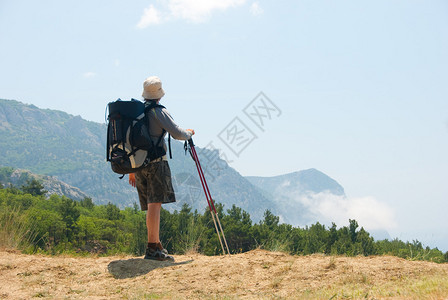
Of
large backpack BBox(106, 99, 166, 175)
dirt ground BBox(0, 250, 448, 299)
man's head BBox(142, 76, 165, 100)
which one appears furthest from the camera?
man's head BBox(142, 76, 165, 100)

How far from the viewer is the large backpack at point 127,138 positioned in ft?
18.9

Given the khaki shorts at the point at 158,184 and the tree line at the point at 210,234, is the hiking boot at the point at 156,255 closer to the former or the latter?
the khaki shorts at the point at 158,184

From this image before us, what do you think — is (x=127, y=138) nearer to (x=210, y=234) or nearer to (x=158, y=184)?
(x=158, y=184)

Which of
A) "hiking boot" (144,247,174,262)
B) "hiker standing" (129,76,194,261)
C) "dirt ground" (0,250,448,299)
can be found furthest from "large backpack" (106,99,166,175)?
"dirt ground" (0,250,448,299)

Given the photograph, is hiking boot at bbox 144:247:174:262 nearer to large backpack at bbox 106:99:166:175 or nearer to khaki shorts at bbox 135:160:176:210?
khaki shorts at bbox 135:160:176:210

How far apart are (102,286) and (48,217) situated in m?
20.1

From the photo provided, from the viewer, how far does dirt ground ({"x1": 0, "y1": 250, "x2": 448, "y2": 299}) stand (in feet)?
14.8

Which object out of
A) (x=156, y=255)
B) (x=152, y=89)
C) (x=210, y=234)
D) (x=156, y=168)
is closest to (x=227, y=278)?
(x=156, y=255)

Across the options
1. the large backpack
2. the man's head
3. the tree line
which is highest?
the man's head

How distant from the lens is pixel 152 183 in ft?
20.1

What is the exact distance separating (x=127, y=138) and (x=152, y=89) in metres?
0.89

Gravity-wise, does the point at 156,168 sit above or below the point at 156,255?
above

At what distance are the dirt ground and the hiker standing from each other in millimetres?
750

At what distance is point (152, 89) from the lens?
6.21 metres
